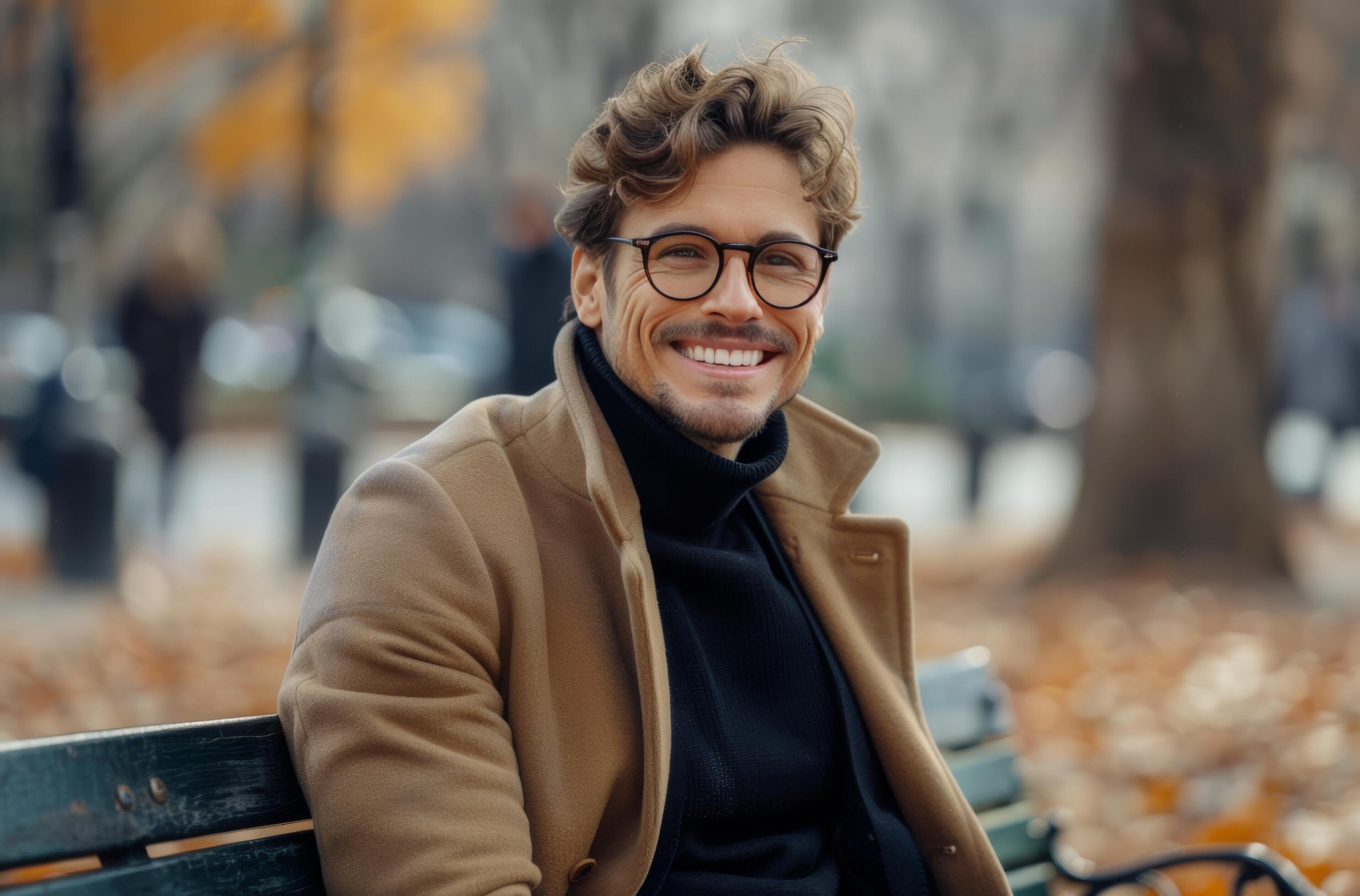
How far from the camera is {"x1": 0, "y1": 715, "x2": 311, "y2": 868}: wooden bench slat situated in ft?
6.11

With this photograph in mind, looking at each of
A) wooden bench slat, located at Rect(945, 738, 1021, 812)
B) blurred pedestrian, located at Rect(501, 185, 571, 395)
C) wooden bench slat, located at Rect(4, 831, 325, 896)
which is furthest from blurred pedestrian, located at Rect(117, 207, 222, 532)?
wooden bench slat, located at Rect(4, 831, 325, 896)

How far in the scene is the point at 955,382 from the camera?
28484mm

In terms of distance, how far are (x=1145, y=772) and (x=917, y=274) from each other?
25.4 meters

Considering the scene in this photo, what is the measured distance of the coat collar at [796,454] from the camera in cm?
247

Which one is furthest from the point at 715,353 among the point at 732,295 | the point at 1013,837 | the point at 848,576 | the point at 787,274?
the point at 1013,837

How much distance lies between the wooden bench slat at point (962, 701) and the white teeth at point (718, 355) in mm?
1013

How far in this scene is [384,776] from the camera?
2037 mm

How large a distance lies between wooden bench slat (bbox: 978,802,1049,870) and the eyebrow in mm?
1583

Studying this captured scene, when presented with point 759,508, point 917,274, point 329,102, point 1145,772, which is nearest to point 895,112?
point 917,274

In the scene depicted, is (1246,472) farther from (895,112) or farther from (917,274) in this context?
(917,274)

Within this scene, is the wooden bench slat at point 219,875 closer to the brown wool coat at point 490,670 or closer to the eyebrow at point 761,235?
the brown wool coat at point 490,670

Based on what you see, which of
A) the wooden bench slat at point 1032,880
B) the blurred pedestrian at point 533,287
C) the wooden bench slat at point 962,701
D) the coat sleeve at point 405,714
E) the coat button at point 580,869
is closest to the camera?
the coat sleeve at point 405,714

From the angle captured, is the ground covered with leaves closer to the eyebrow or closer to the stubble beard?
the stubble beard

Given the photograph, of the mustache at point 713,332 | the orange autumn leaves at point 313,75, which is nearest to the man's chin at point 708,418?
the mustache at point 713,332
